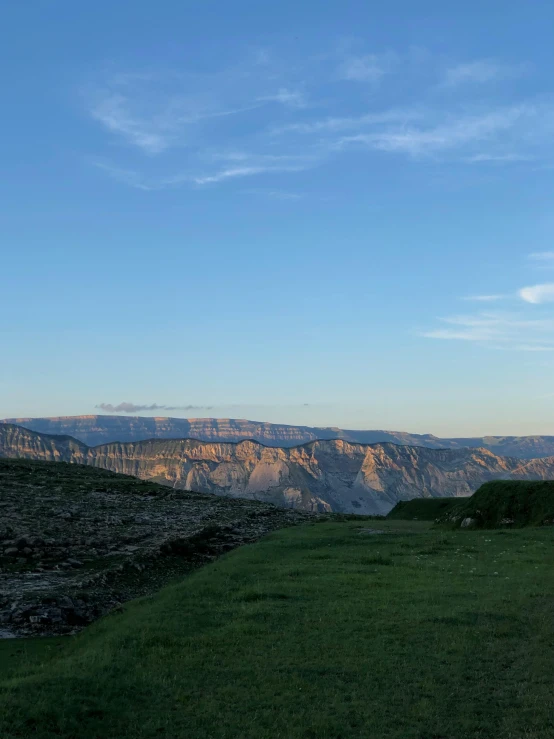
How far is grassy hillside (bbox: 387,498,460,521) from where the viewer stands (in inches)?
2557

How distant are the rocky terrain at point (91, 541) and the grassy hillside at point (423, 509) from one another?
34.9ft

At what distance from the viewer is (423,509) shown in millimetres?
67375

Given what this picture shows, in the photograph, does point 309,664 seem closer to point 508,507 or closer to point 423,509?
point 508,507

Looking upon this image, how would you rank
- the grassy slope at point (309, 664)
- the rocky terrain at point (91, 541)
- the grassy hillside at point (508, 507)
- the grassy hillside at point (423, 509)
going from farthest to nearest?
1. the grassy hillside at point (423, 509)
2. the grassy hillside at point (508, 507)
3. the rocky terrain at point (91, 541)
4. the grassy slope at point (309, 664)

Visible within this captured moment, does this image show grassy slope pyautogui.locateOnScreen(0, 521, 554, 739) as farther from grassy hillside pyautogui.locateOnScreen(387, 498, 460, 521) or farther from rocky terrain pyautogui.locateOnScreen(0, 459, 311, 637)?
grassy hillside pyautogui.locateOnScreen(387, 498, 460, 521)

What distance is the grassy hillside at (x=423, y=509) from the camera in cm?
6494

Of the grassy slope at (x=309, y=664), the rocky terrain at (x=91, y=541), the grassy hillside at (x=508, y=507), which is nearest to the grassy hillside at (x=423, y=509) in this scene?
the rocky terrain at (x=91, y=541)

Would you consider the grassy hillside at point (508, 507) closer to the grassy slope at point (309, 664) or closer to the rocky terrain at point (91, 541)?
the rocky terrain at point (91, 541)

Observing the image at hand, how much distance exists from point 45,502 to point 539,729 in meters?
48.2

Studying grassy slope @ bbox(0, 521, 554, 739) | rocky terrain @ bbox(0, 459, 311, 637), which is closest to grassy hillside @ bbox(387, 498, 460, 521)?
rocky terrain @ bbox(0, 459, 311, 637)

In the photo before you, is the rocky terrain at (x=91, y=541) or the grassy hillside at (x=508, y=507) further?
the grassy hillside at (x=508, y=507)

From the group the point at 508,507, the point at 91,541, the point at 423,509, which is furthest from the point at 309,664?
the point at 423,509

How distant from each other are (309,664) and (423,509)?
Result: 54.9m

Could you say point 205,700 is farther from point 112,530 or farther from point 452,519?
point 452,519
